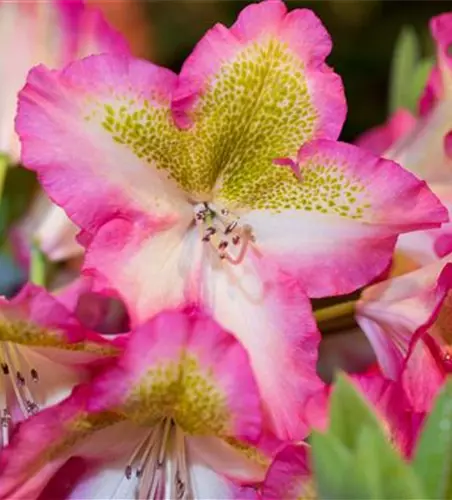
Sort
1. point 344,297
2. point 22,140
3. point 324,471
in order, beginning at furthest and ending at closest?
point 344,297
point 22,140
point 324,471

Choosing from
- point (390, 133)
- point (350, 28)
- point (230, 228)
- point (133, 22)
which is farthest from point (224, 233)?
point (350, 28)

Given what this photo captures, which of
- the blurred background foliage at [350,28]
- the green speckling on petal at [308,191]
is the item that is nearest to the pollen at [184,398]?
the green speckling on petal at [308,191]

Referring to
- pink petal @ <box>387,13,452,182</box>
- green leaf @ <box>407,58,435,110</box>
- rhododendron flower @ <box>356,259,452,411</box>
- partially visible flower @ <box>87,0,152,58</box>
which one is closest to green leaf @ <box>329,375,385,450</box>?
rhododendron flower @ <box>356,259,452,411</box>

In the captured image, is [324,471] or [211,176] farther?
[211,176]

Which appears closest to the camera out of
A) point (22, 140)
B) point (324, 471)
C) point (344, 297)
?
point (324, 471)

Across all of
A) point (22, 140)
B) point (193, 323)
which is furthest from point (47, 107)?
point (193, 323)

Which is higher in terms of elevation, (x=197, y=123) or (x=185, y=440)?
(x=197, y=123)

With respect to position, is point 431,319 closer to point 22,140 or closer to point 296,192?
point 296,192
